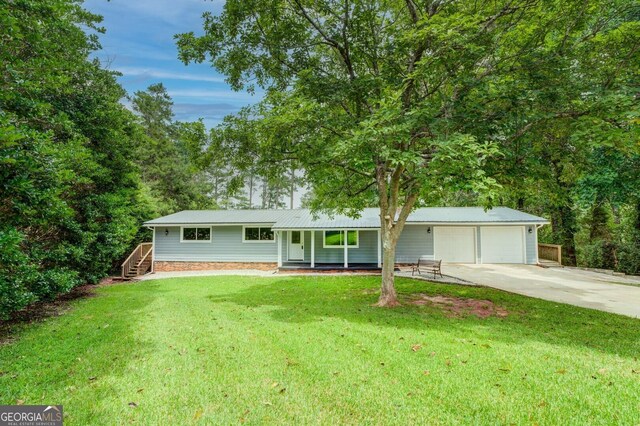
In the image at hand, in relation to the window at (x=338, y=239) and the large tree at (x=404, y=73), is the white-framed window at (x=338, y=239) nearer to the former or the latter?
the window at (x=338, y=239)

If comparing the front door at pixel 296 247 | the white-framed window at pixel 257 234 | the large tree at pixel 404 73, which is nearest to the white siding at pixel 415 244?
the front door at pixel 296 247

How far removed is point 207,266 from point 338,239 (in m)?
7.75

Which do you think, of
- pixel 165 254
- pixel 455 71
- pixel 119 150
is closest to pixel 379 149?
pixel 455 71

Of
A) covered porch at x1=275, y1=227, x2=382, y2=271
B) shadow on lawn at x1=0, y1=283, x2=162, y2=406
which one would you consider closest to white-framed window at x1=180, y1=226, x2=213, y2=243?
covered porch at x1=275, y1=227, x2=382, y2=271

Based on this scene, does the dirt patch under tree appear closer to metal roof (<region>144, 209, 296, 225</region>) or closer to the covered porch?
the covered porch

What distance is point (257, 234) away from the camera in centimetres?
1898

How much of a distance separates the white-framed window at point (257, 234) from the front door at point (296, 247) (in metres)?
1.22

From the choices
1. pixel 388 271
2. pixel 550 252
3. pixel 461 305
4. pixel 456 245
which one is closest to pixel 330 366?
pixel 388 271

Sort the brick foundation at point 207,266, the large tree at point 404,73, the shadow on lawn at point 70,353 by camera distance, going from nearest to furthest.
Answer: the shadow on lawn at point 70,353 → the large tree at point 404,73 → the brick foundation at point 207,266

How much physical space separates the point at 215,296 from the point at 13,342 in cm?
509

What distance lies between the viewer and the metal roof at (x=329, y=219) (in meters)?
17.4

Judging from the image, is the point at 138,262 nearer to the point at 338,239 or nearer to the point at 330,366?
the point at 338,239

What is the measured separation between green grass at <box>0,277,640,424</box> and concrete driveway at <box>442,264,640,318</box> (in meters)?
1.64

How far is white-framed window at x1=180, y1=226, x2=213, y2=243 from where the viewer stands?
19219mm
